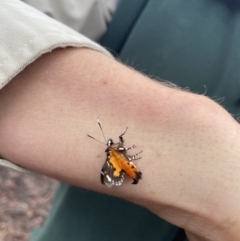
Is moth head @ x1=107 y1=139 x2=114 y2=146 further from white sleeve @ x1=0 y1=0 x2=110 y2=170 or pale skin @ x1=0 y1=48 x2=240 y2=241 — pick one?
white sleeve @ x1=0 y1=0 x2=110 y2=170

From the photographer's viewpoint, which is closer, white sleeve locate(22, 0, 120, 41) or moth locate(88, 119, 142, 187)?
moth locate(88, 119, 142, 187)

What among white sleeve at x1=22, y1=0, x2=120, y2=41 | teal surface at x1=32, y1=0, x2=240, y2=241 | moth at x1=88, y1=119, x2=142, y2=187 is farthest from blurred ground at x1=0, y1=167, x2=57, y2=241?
moth at x1=88, y1=119, x2=142, y2=187

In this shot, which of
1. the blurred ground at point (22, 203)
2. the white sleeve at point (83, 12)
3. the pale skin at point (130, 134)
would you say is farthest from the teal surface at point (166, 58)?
the blurred ground at point (22, 203)

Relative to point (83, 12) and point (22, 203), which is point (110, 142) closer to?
point (83, 12)

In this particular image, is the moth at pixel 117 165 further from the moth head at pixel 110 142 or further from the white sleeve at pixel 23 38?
the white sleeve at pixel 23 38

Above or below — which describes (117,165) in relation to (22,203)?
above

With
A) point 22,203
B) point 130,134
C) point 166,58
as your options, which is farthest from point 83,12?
point 22,203
